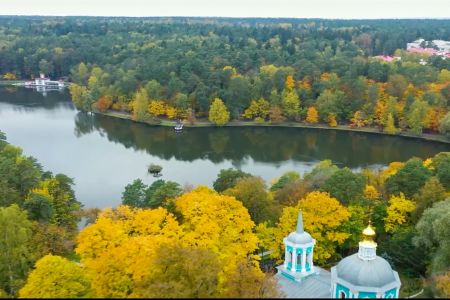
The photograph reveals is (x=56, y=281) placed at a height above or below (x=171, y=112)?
above

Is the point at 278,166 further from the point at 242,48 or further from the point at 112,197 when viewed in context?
the point at 242,48

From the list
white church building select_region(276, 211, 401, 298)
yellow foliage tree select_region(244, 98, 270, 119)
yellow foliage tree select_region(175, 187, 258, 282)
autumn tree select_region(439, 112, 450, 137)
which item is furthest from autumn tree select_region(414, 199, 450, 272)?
yellow foliage tree select_region(244, 98, 270, 119)

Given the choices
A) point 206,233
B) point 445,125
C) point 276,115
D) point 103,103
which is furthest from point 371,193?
point 103,103

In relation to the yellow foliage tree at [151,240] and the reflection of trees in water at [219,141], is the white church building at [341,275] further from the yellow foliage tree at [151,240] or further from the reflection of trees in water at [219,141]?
the reflection of trees in water at [219,141]

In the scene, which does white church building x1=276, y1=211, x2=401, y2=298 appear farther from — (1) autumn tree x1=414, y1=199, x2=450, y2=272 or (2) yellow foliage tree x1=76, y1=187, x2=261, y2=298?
(1) autumn tree x1=414, y1=199, x2=450, y2=272

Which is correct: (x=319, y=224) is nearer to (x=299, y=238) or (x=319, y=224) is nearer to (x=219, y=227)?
(x=299, y=238)

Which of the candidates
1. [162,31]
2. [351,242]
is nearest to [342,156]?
[351,242]
